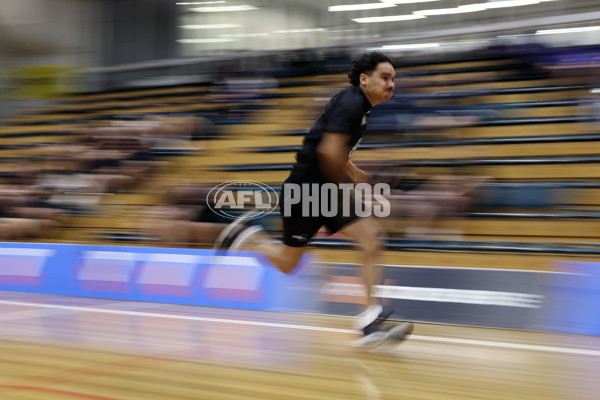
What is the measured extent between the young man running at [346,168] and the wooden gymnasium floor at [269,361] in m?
0.26

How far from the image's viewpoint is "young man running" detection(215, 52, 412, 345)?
11.5 ft

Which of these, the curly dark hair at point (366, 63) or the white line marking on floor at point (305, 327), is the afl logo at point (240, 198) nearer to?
the white line marking on floor at point (305, 327)

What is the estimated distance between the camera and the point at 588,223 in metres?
5.83

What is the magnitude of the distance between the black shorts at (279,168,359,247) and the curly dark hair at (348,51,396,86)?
61cm

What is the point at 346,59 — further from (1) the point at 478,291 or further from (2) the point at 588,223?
(1) the point at 478,291

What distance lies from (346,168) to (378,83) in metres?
0.55

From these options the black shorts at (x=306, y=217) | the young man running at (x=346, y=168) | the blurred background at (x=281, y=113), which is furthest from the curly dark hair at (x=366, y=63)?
the blurred background at (x=281, y=113)

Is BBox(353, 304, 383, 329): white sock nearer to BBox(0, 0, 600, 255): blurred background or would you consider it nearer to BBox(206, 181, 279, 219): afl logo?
BBox(0, 0, 600, 255): blurred background

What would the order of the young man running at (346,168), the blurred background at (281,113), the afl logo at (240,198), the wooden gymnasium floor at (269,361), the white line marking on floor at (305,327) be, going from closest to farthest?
the wooden gymnasium floor at (269,361), the young man running at (346,168), the white line marking on floor at (305,327), the blurred background at (281,113), the afl logo at (240,198)

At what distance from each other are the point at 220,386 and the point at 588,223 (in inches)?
164

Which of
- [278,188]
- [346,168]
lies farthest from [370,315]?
[278,188]

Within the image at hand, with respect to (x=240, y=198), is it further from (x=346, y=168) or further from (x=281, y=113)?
(x=346, y=168)

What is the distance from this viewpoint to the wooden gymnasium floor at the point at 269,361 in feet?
9.09

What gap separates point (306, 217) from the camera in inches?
147
